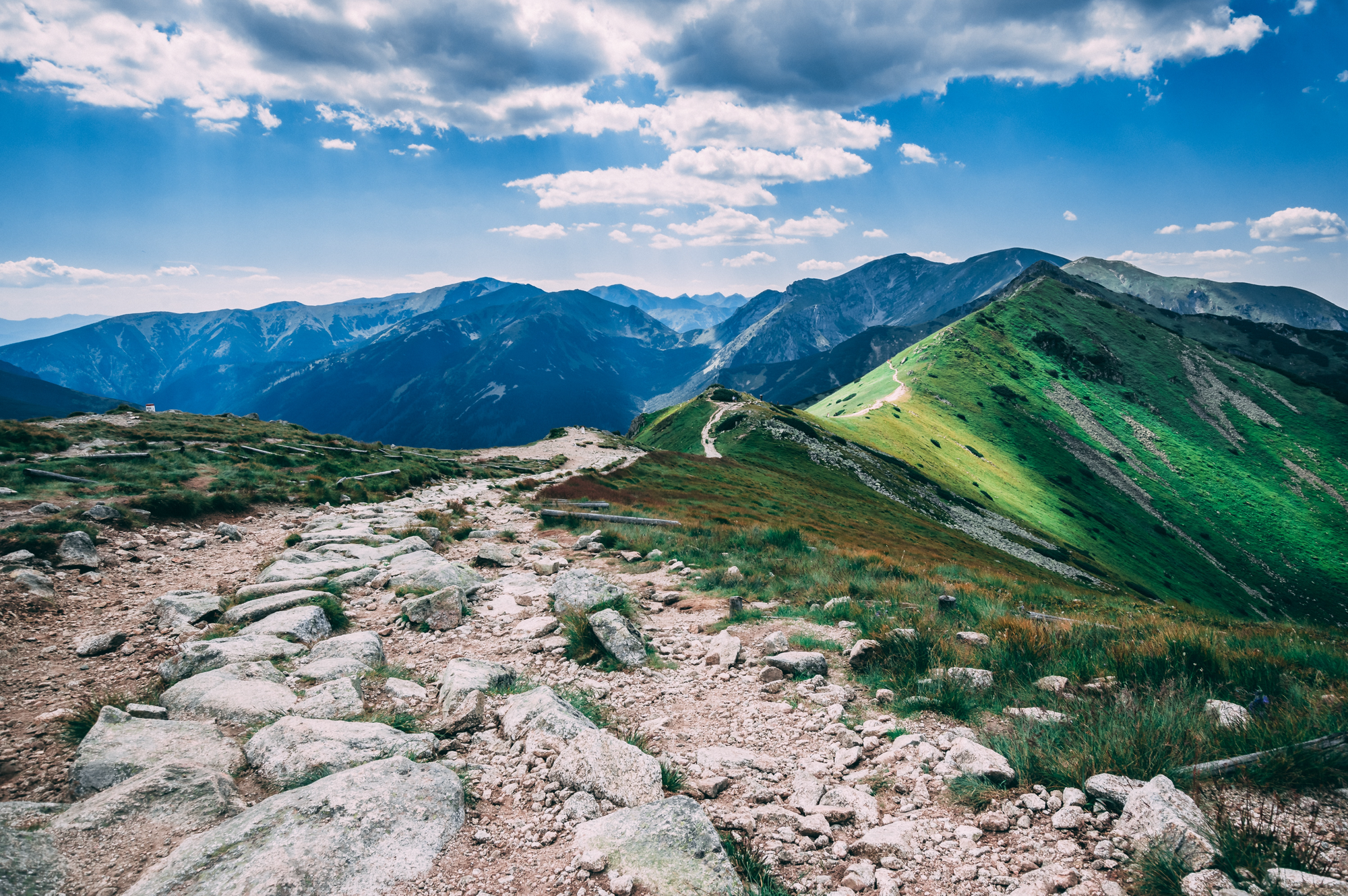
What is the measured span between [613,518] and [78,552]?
48.8 feet

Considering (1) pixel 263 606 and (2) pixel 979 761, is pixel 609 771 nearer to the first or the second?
(2) pixel 979 761

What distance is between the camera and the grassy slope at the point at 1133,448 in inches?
3787

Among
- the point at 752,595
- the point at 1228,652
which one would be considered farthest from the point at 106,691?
the point at 1228,652

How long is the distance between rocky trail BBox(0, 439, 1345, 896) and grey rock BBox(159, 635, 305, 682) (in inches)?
1.8

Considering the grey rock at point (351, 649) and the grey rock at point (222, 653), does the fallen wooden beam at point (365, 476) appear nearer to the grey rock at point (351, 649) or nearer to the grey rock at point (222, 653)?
the grey rock at point (222, 653)

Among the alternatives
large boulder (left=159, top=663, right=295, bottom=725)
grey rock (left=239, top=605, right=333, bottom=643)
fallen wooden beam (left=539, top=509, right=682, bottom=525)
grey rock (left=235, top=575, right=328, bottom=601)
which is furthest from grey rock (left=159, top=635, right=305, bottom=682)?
fallen wooden beam (left=539, top=509, right=682, bottom=525)

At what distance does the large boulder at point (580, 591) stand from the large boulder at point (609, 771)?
192 inches

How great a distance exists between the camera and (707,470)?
187ft

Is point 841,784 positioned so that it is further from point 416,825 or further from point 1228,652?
point 1228,652

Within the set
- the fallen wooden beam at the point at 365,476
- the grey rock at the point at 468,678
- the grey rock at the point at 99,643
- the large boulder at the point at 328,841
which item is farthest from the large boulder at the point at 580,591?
the fallen wooden beam at the point at 365,476

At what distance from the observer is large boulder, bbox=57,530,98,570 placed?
11664 millimetres

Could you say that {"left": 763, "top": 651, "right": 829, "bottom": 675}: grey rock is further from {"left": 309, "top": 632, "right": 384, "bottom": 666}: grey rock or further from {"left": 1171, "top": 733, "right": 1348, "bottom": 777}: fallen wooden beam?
{"left": 309, "top": 632, "right": 384, "bottom": 666}: grey rock

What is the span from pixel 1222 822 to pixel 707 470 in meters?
53.1

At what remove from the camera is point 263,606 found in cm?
975
